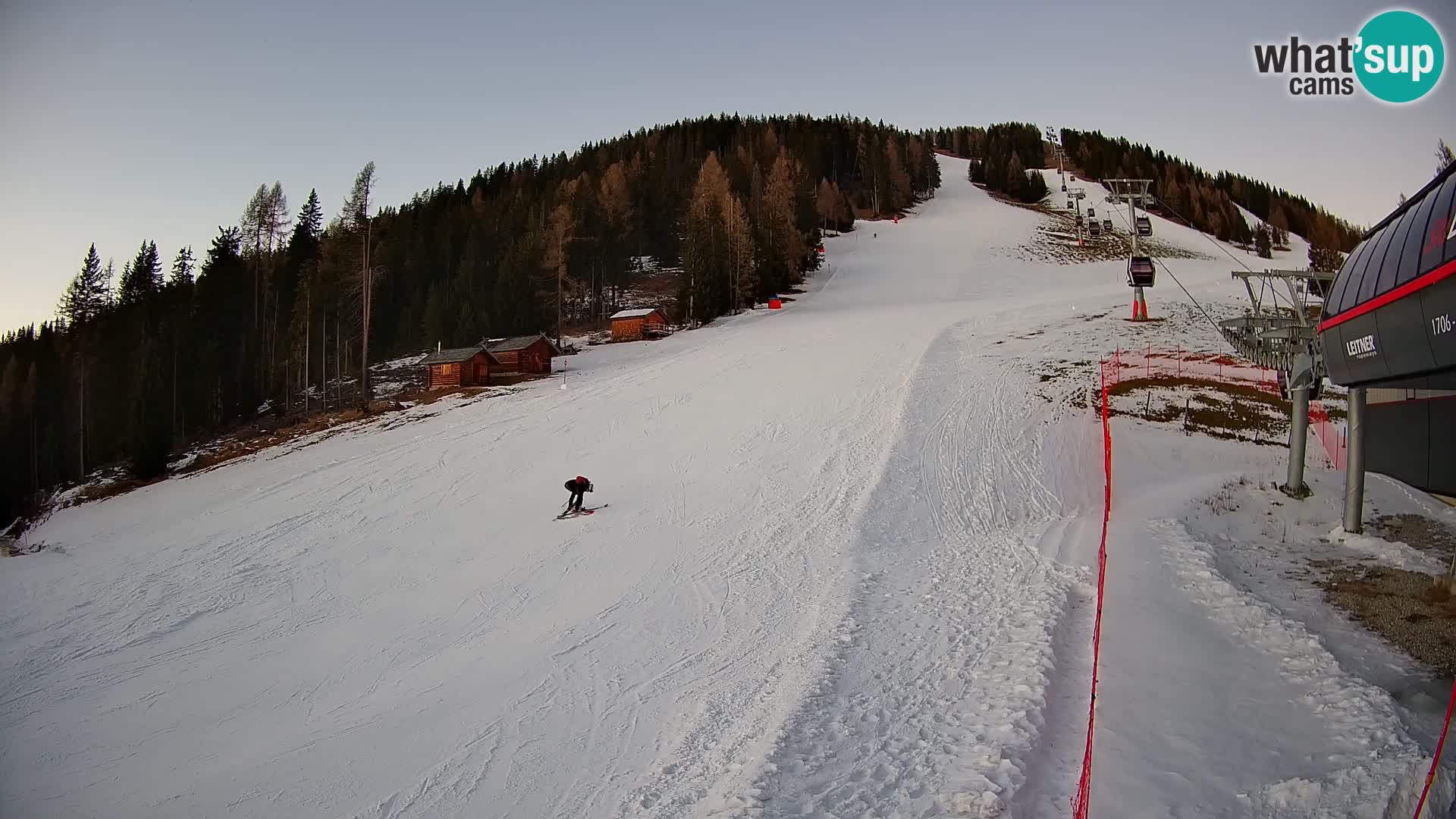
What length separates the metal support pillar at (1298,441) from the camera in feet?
Answer: 47.4

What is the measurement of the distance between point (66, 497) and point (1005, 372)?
40.4 meters

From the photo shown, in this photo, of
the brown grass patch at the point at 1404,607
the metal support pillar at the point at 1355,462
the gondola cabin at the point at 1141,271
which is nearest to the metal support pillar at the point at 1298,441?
the metal support pillar at the point at 1355,462

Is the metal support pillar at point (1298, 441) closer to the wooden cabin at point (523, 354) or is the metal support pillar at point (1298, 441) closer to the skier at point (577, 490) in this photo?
the skier at point (577, 490)

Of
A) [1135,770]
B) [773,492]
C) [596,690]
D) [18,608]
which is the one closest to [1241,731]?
[1135,770]

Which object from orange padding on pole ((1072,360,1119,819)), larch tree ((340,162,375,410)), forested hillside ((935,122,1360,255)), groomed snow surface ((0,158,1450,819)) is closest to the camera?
orange padding on pole ((1072,360,1119,819))

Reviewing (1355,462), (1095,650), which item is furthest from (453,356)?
(1355,462)

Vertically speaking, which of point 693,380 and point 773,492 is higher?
point 693,380

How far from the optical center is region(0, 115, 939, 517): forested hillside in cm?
3934

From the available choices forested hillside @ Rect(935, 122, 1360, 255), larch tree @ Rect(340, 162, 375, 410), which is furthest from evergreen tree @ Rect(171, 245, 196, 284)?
forested hillside @ Rect(935, 122, 1360, 255)

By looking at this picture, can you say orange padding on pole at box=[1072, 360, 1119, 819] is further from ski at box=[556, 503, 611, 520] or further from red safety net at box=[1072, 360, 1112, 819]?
ski at box=[556, 503, 611, 520]

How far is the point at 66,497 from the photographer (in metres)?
32.6

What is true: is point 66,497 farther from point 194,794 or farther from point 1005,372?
point 1005,372

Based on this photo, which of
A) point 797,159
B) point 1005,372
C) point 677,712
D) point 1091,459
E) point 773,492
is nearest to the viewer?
point 677,712

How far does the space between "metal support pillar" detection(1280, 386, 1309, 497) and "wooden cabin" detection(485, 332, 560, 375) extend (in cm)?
3454
